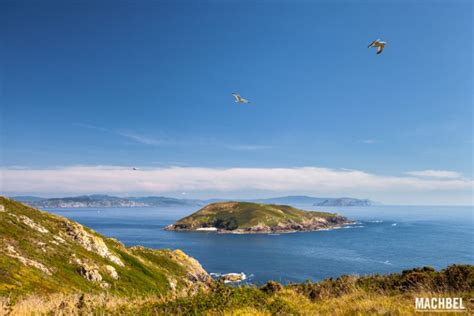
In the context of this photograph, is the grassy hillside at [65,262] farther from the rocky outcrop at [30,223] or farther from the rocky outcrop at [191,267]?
the rocky outcrop at [191,267]

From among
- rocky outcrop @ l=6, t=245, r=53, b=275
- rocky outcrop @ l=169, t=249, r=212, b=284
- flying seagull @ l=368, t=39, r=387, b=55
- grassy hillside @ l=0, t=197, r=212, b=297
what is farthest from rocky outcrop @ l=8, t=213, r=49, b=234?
flying seagull @ l=368, t=39, r=387, b=55

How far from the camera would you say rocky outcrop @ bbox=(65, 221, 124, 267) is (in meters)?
78.0

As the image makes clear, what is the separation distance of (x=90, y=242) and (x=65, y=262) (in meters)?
19.2

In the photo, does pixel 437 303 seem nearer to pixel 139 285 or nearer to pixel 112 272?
pixel 139 285

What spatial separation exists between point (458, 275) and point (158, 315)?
59.8 ft

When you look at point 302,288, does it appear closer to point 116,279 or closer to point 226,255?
point 116,279

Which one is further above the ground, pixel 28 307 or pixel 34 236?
pixel 28 307

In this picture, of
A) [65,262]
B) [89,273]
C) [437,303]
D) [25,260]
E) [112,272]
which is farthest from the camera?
[112,272]

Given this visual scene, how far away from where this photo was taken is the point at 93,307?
1249cm

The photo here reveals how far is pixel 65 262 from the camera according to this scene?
61.3 m

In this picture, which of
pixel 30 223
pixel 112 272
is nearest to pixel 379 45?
pixel 112 272

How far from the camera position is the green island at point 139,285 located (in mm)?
12461

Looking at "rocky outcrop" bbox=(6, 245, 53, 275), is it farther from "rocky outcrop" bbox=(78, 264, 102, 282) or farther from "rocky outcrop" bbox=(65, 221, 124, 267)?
"rocky outcrop" bbox=(65, 221, 124, 267)

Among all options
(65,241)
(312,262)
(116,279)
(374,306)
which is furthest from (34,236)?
(312,262)
